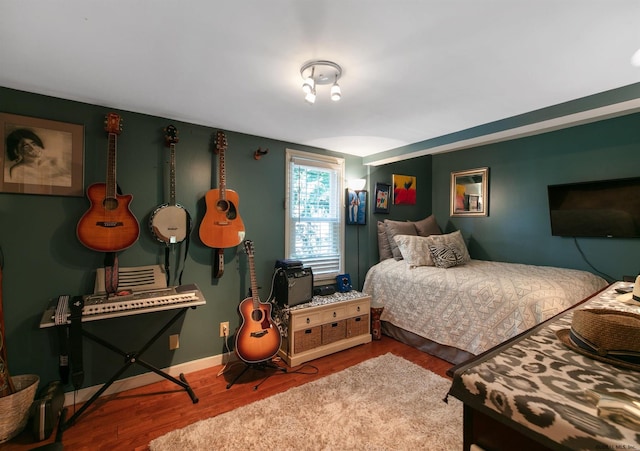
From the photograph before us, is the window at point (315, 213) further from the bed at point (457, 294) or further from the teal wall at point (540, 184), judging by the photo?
the teal wall at point (540, 184)

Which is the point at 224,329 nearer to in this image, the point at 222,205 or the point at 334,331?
the point at 334,331

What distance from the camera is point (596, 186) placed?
10.4ft

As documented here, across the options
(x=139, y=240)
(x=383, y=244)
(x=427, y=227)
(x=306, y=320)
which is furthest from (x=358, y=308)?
(x=139, y=240)

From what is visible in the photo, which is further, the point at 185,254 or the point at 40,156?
the point at 185,254

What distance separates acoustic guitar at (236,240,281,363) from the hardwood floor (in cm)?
23

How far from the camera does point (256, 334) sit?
2.58m

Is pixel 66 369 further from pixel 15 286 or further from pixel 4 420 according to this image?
pixel 15 286

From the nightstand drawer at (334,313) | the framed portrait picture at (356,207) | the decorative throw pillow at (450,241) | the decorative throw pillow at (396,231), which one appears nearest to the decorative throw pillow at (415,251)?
the decorative throw pillow at (450,241)

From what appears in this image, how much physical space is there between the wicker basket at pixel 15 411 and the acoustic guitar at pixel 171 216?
4.12 ft

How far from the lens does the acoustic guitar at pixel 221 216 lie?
8.97 feet

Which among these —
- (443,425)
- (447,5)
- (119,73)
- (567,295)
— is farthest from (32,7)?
(567,295)

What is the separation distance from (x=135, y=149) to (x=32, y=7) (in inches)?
50.2

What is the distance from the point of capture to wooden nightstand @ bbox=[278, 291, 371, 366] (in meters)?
2.84

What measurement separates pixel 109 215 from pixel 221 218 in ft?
2.82
